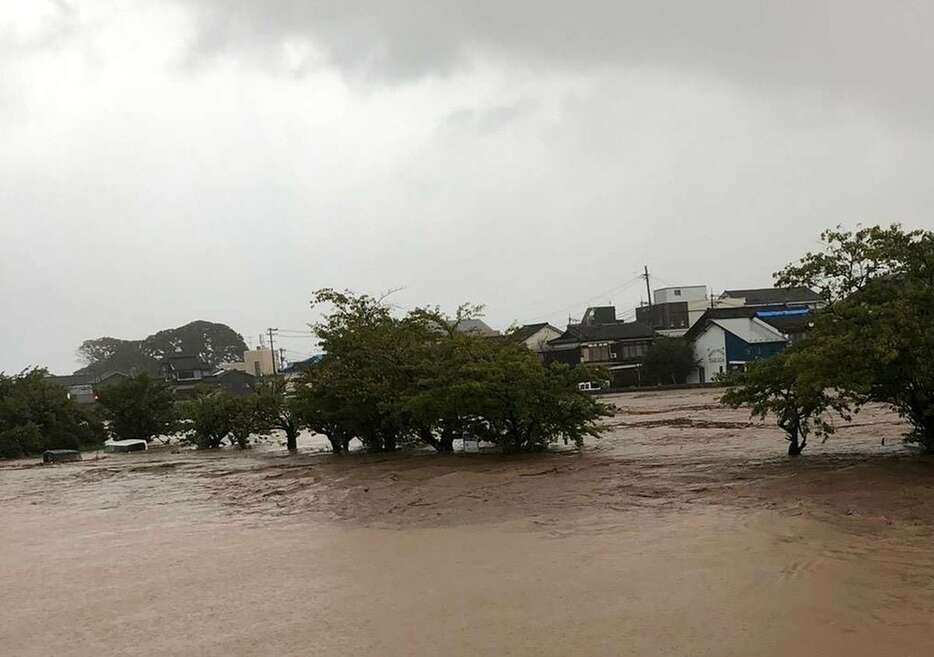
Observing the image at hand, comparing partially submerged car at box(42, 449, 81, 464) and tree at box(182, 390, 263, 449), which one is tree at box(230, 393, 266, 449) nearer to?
tree at box(182, 390, 263, 449)

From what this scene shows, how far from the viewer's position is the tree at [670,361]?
2194 inches

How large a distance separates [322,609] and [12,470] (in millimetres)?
25811

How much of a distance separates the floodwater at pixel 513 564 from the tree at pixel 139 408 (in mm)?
24058

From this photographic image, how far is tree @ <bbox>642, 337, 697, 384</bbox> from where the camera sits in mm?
55719

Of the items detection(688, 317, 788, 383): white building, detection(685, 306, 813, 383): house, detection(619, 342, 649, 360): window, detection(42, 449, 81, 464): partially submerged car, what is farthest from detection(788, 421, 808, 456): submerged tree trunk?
detection(619, 342, 649, 360): window

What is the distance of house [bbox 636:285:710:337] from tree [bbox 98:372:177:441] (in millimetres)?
47558

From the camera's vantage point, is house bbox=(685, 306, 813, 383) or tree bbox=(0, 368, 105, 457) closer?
tree bbox=(0, 368, 105, 457)

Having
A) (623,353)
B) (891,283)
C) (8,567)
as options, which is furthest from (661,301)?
(8,567)

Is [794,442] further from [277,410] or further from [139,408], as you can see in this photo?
[139,408]


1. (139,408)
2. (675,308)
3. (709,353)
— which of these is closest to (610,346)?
(709,353)

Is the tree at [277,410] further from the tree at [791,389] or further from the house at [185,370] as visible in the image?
the house at [185,370]

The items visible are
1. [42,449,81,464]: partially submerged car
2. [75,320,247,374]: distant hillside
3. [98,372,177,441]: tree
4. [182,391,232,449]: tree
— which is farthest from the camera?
[75,320,247,374]: distant hillside

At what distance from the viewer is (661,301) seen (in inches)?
3140

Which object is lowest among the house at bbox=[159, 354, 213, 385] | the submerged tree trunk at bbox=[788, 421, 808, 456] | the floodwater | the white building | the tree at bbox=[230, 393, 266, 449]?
the floodwater
